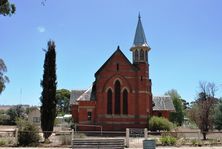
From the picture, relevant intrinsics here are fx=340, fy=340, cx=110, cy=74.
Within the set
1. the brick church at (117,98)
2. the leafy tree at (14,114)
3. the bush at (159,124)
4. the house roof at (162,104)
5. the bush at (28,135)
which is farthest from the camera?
the leafy tree at (14,114)

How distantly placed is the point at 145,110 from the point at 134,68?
258 inches

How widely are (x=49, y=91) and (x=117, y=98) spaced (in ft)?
56.7

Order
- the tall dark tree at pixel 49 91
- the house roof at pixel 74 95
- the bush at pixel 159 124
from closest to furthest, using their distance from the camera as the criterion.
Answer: the tall dark tree at pixel 49 91 → the bush at pixel 159 124 → the house roof at pixel 74 95

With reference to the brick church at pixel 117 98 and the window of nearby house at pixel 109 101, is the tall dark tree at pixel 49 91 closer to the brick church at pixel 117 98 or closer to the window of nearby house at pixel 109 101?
the brick church at pixel 117 98

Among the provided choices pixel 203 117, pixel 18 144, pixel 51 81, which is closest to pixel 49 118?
pixel 51 81

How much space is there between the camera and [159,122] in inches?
1870

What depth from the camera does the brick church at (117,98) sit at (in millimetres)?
50781

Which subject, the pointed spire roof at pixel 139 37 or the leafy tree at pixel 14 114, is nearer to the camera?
the pointed spire roof at pixel 139 37

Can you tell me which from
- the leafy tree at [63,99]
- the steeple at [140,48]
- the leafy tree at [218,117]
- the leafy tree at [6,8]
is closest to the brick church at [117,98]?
the steeple at [140,48]

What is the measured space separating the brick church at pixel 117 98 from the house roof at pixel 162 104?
438 centimetres

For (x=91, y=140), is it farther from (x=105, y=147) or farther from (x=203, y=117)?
(x=203, y=117)

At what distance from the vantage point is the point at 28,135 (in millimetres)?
30734

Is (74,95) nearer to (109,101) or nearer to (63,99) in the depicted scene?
(109,101)

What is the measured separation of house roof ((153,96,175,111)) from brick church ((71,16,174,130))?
4379mm
